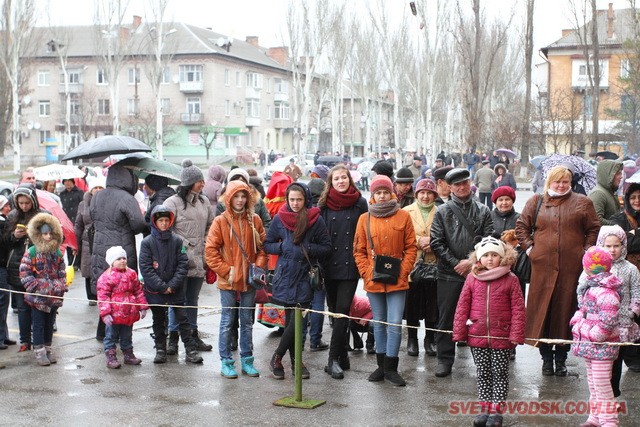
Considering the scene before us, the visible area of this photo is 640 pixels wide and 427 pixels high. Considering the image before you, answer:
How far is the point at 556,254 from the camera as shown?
803cm

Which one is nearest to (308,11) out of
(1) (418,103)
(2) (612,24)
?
(1) (418,103)

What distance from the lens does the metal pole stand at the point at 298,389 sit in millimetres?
7191

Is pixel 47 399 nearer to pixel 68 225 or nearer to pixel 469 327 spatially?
pixel 68 225

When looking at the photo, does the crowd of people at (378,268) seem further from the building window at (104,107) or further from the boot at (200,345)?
the building window at (104,107)

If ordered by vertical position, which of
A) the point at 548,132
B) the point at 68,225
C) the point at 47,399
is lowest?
the point at 47,399

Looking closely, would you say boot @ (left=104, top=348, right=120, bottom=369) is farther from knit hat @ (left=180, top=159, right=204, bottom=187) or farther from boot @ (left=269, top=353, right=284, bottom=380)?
knit hat @ (left=180, top=159, right=204, bottom=187)

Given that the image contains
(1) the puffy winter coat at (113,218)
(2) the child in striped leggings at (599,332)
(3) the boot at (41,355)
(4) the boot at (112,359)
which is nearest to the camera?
(2) the child in striped leggings at (599,332)

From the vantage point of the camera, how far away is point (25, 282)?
8.83 m

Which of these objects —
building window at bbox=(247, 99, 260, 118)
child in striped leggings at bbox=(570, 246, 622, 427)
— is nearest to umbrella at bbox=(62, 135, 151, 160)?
child in striped leggings at bbox=(570, 246, 622, 427)

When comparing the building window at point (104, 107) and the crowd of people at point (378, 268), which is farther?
the building window at point (104, 107)

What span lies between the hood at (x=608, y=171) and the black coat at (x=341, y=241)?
7.99 feet

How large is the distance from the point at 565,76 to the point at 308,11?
26.3m

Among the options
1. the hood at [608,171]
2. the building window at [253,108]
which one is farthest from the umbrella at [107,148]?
the building window at [253,108]

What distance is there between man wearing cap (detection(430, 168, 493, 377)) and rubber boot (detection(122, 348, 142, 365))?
Result: 295 centimetres
